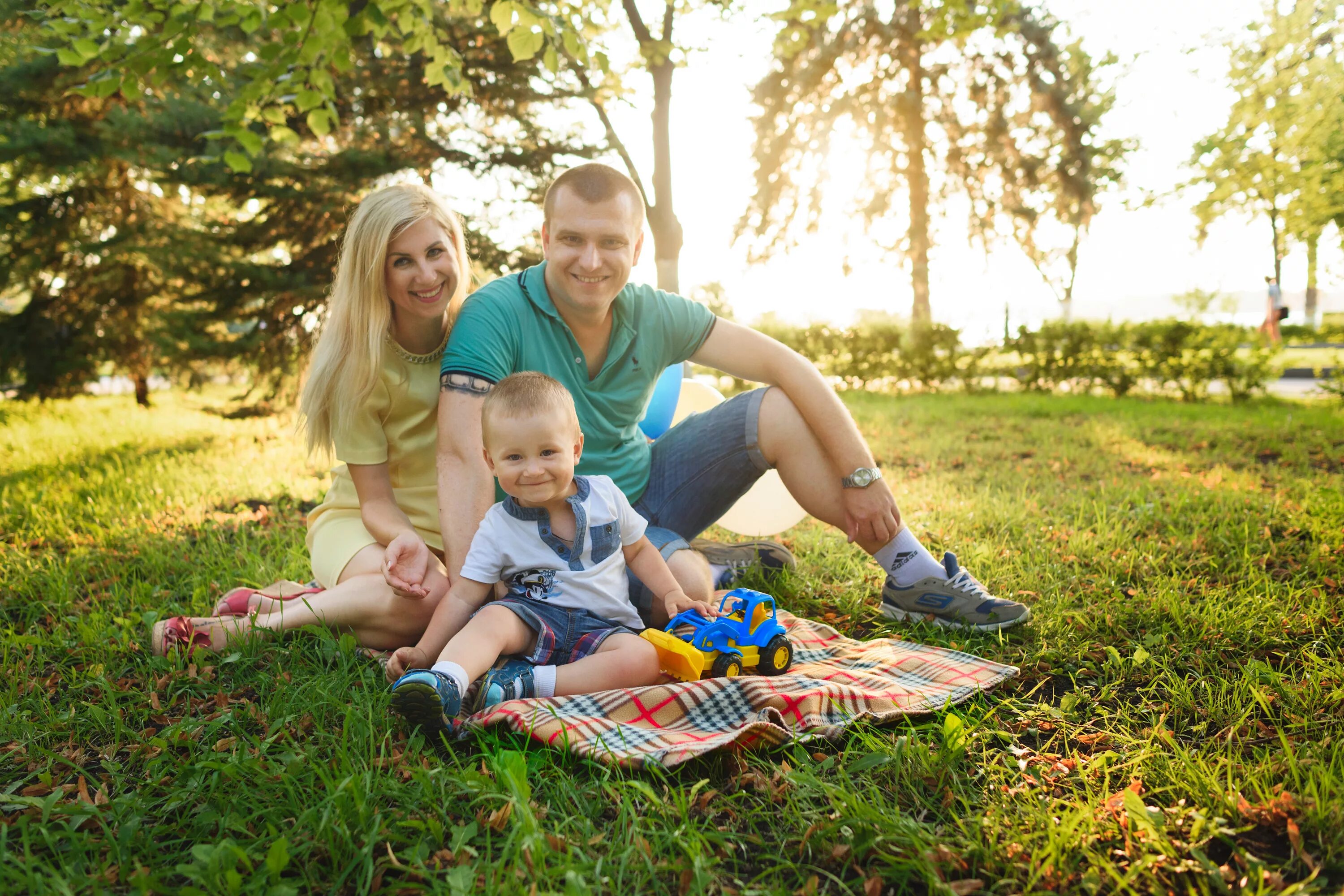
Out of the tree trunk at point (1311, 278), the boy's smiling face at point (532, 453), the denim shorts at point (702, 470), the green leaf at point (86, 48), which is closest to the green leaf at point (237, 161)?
the green leaf at point (86, 48)

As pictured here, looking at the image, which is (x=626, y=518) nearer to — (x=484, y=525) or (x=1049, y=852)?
(x=484, y=525)

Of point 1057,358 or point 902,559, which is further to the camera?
point 1057,358

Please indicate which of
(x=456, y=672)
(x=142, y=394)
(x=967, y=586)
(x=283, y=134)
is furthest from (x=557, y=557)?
(x=142, y=394)

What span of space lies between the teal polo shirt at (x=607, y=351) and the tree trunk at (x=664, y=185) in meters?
4.70

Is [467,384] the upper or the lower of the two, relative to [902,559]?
upper

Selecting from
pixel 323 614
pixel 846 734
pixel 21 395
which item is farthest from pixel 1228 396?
pixel 21 395

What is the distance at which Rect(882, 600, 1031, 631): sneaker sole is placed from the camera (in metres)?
2.59

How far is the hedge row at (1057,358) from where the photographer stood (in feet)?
30.9

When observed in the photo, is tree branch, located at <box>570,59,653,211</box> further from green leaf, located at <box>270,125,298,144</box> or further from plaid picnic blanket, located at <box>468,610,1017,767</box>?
plaid picnic blanket, located at <box>468,610,1017,767</box>

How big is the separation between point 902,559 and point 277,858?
201 cm

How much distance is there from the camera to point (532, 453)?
213 cm

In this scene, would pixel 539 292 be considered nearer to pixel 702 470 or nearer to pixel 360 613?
pixel 702 470

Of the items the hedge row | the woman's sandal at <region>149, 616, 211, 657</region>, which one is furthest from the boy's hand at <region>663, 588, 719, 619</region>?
the hedge row

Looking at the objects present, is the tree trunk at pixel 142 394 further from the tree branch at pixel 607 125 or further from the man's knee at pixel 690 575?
the man's knee at pixel 690 575
